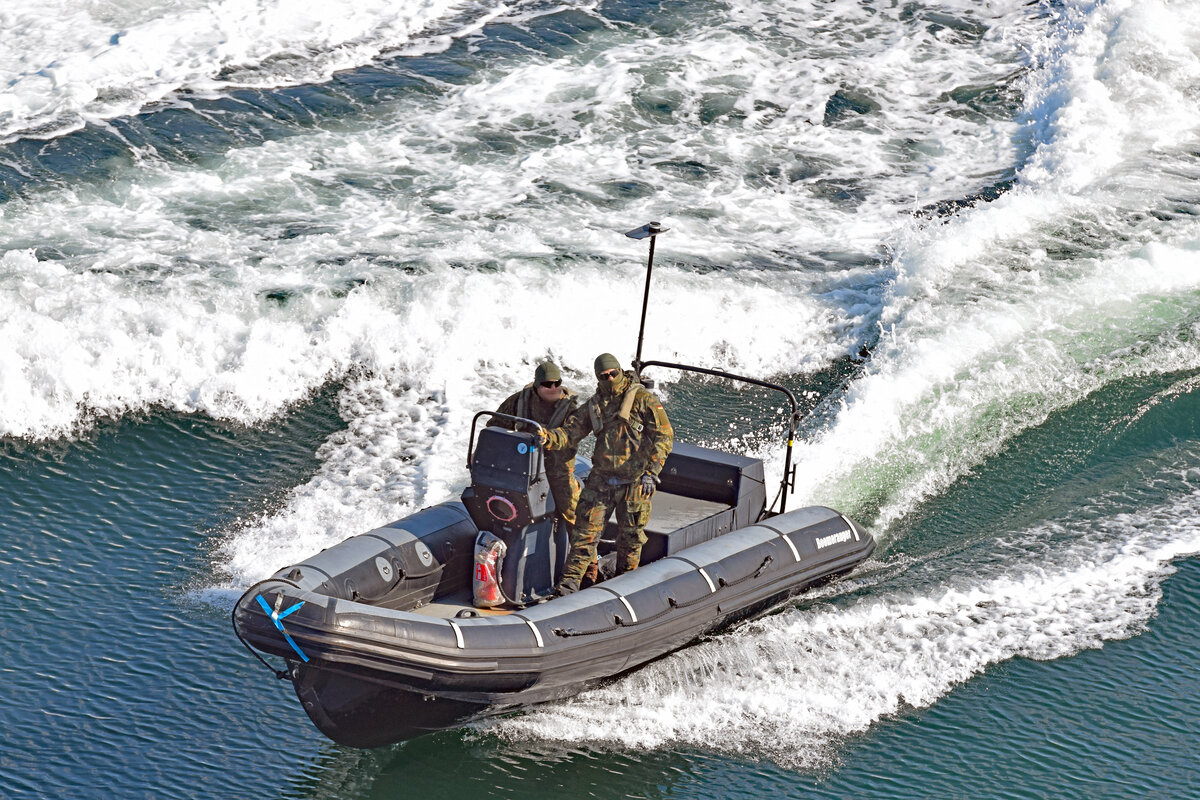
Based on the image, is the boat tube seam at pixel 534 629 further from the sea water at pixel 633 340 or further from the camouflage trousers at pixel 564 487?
the camouflage trousers at pixel 564 487

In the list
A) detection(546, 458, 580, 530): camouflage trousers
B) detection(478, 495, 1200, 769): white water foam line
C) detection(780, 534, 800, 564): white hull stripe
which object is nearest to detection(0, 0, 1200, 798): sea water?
detection(478, 495, 1200, 769): white water foam line

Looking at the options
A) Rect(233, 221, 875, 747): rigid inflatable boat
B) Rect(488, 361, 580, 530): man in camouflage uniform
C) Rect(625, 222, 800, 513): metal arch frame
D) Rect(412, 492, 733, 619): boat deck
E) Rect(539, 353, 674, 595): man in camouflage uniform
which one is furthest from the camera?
Rect(625, 222, 800, 513): metal arch frame

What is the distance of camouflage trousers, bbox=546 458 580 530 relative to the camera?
855cm

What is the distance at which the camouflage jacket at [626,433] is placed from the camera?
847 centimetres

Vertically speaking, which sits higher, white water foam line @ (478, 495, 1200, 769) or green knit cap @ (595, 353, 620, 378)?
green knit cap @ (595, 353, 620, 378)

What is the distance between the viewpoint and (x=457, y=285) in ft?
44.5

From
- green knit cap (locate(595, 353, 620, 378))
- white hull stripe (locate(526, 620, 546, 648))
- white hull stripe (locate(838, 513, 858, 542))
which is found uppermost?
green knit cap (locate(595, 353, 620, 378))

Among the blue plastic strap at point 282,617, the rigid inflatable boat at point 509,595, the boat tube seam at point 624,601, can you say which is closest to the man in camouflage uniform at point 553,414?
the rigid inflatable boat at point 509,595

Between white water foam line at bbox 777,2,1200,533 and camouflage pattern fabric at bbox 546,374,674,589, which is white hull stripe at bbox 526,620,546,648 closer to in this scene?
camouflage pattern fabric at bbox 546,374,674,589

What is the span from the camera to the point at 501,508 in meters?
8.41

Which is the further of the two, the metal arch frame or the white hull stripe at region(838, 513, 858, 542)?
the white hull stripe at region(838, 513, 858, 542)

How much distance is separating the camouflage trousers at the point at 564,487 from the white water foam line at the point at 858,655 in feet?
3.54

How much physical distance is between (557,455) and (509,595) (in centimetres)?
92

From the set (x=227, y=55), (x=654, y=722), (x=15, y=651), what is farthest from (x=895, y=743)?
(x=227, y=55)
